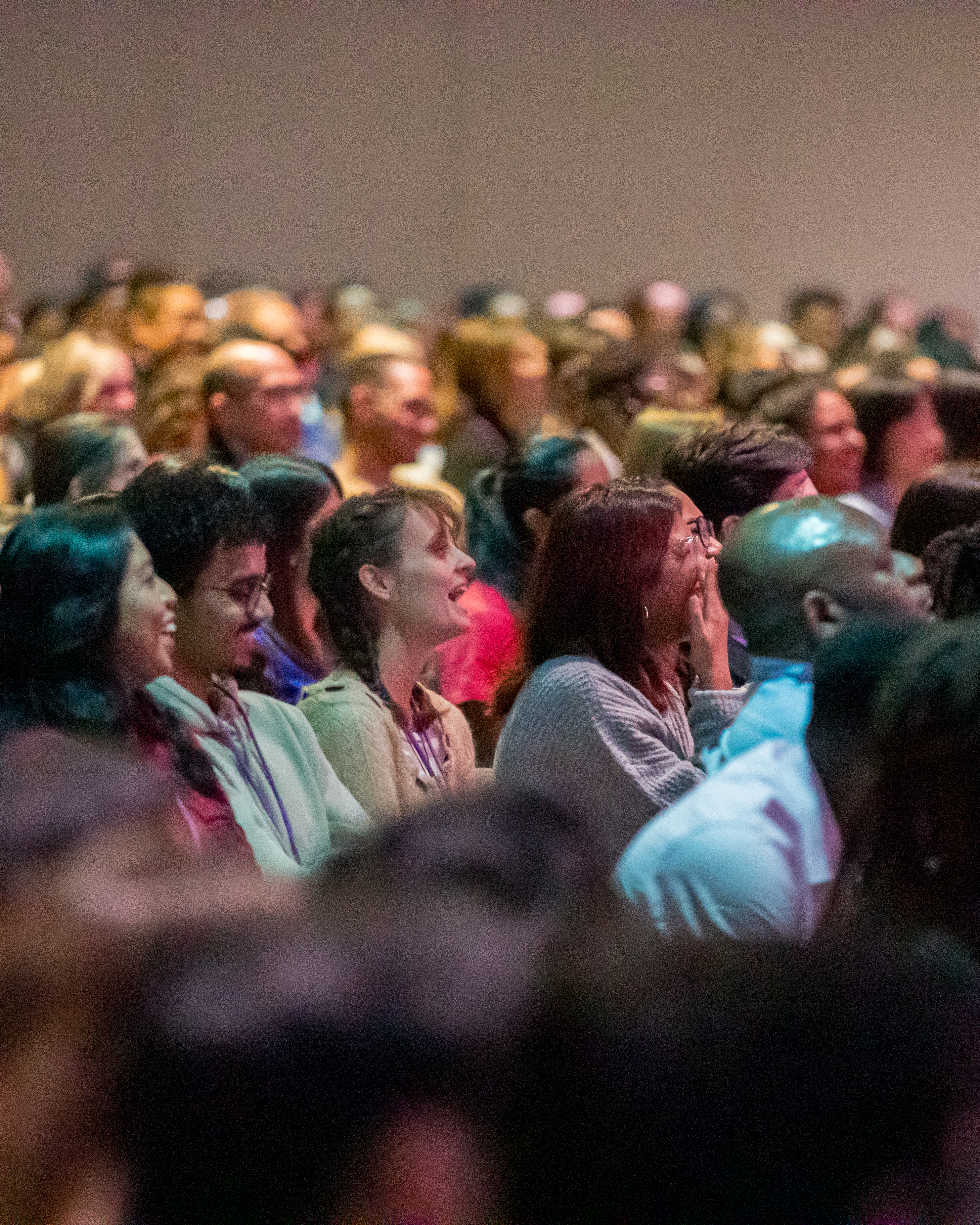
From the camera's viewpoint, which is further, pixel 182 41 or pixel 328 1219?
pixel 182 41

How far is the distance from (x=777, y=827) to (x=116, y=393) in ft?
11.5

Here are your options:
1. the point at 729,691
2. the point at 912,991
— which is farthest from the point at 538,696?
the point at 912,991

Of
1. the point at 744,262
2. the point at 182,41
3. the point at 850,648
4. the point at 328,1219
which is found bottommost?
the point at 744,262

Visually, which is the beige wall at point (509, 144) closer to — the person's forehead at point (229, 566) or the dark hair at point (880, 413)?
the dark hair at point (880, 413)

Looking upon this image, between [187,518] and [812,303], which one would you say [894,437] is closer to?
[187,518]

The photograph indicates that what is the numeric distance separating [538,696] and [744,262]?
33.2 ft

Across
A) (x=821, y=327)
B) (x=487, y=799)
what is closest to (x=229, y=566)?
(x=487, y=799)

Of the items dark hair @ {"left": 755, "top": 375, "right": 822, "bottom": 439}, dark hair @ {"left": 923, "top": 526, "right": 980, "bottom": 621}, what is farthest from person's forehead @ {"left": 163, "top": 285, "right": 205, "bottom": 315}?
dark hair @ {"left": 923, "top": 526, "right": 980, "bottom": 621}

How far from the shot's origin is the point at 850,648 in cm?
181

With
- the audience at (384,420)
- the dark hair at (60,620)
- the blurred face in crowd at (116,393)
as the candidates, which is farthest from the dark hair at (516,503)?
the dark hair at (60,620)

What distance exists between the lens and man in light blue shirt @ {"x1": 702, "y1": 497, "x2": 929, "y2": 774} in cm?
210

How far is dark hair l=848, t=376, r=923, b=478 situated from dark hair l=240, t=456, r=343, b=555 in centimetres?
220

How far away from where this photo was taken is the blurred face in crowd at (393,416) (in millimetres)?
5125

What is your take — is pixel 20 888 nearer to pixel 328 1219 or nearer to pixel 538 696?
pixel 328 1219
